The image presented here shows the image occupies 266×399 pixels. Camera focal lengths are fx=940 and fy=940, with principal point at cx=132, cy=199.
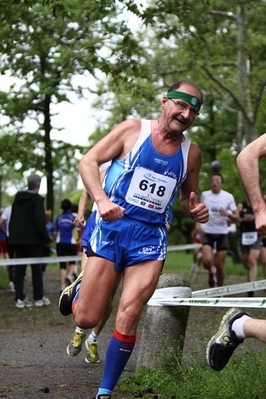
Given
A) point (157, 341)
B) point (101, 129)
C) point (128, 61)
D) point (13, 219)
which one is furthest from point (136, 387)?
point (101, 129)

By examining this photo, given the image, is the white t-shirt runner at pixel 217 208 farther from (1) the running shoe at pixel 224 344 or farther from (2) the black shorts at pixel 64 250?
(1) the running shoe at pixel 224 344

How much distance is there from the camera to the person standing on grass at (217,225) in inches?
637

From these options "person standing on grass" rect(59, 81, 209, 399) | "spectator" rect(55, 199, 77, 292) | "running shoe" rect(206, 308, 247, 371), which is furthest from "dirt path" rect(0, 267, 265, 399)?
"spectator" rect(55, 199, 77, 292)

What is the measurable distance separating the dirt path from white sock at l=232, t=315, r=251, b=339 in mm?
1399

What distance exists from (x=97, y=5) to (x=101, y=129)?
3233cm

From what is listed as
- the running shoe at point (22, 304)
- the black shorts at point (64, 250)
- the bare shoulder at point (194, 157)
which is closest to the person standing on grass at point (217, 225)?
the black shorts at point (64, 250)

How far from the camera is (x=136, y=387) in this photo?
7184 millimetres

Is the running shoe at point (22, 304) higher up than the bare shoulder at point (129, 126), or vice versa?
the bare shoulder at point (129, 126)

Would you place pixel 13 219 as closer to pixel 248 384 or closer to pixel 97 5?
pixel 97 5

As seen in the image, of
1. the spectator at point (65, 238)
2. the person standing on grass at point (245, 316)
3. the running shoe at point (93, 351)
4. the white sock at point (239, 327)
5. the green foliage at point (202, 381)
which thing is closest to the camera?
the person standing on grass at point (245, 316)

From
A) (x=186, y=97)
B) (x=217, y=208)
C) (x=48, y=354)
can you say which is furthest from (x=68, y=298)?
(x=217, y=208)

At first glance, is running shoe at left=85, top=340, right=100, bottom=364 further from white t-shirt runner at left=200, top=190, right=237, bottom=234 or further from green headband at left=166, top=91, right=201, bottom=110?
white t-shirt runner at left=200, top=190, right=237, bottom=234

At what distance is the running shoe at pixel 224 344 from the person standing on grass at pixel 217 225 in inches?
399

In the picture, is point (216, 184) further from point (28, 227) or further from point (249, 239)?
point (28, 227)
